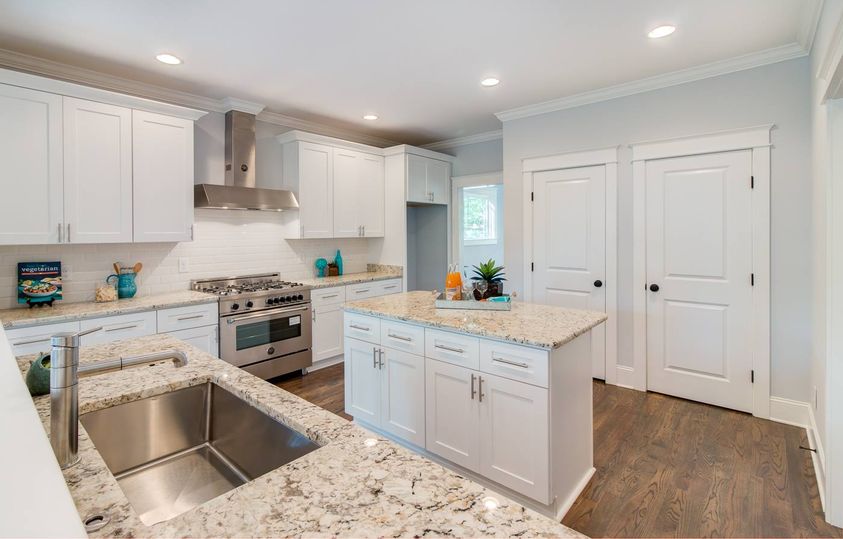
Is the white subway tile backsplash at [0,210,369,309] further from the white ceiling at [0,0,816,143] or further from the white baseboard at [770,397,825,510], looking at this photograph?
the white baseboard at [770,397,825,510]

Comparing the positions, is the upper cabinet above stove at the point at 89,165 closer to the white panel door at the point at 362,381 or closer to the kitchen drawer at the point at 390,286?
the white panel door at the point at 362,381

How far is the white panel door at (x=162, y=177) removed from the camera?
3314 millimetres

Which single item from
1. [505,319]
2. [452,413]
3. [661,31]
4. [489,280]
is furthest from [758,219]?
[452,413]

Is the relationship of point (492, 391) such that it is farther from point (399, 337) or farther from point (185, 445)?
point (185, 445)

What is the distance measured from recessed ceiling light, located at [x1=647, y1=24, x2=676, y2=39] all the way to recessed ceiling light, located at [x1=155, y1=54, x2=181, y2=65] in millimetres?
3186

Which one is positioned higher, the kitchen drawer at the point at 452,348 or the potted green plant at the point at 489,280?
the potted green plant at the point at 489,280

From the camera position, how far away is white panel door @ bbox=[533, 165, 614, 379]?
3.91 metres

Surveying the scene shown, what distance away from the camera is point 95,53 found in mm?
2971

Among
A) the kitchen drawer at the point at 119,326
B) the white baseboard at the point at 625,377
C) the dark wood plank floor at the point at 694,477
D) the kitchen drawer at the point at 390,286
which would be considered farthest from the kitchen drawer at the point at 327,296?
the white baseboard at the point at 625,377

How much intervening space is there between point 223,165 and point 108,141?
1028 mm

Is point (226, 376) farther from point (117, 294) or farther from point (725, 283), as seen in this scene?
point (725, 283)

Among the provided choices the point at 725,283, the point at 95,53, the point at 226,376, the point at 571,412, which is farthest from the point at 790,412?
the point at 95,53

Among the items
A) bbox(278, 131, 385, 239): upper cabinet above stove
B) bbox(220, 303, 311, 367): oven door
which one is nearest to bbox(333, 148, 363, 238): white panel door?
bbox(278, 131, 385, 239): upper cabinet above stove

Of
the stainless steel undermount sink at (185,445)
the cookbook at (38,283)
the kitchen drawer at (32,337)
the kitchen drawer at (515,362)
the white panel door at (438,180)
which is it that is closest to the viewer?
the stainless steel undermount sink at (185,445)
